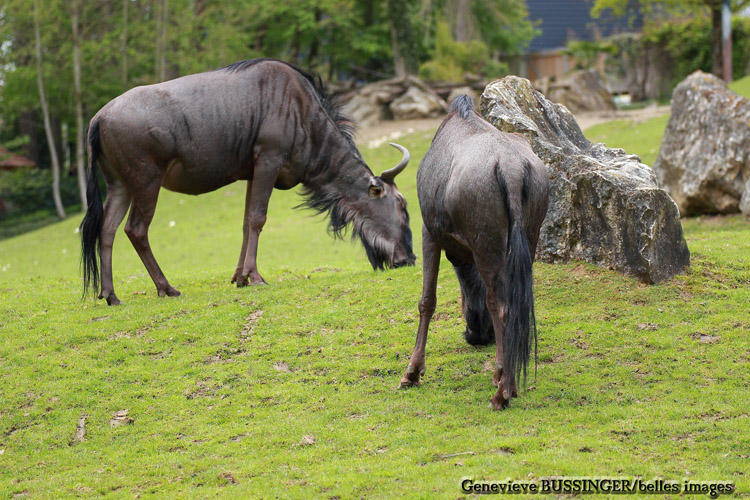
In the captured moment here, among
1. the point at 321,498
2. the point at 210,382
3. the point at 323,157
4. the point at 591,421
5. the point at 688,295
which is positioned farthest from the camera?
the point at 323,157

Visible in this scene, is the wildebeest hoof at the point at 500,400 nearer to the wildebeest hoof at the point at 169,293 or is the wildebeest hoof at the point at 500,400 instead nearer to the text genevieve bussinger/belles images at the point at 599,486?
the text genevieve bussinger/belles images at the point at 599,486

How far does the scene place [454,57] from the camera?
3284 centimetres

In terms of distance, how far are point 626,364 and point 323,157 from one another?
18.2 ft

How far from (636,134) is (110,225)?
59.0 ft

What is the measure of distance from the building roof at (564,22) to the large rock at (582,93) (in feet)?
62.0

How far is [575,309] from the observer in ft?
26.9

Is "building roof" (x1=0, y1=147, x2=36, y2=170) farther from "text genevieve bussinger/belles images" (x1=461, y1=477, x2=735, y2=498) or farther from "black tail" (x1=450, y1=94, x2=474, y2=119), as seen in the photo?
"text genevieve bussinger/belles images" (x1=461, y1=477, x2=735, y2=498)

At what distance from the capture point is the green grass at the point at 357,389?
5.30m

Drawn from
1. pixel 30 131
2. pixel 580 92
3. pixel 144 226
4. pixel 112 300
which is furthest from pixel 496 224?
pixel 30 131

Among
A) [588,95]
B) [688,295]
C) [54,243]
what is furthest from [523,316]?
[588,95]

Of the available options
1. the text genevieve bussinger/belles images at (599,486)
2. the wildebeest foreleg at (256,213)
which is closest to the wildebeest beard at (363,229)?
the wildebeest foreleg at (256,213)

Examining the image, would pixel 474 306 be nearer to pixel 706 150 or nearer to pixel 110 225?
pixel 110 225

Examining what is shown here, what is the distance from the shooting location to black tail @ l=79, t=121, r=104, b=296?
9.78 meters

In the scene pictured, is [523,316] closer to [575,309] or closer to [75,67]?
[575,309]
